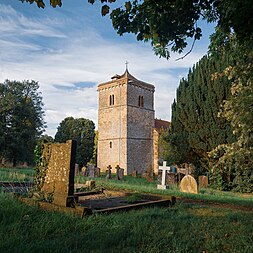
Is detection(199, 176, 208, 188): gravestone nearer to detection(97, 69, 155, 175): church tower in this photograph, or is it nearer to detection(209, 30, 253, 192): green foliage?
detection(209, 30, 253, 192): green foliage

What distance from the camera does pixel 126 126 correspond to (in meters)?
35.8

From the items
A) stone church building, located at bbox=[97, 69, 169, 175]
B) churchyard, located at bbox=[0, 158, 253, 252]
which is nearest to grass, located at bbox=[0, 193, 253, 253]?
churchyard, located at bbox=[0, 158, 253, 252]

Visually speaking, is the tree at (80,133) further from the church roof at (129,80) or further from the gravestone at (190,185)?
the gravestone at (190,185)

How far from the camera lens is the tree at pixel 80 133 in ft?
138

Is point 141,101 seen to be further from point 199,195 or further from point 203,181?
point 199,195

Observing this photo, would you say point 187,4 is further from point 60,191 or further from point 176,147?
point 176,147

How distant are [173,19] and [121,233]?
10.8 feet

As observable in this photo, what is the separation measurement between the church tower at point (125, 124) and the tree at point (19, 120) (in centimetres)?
958

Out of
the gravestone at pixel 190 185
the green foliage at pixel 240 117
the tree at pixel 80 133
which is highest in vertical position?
the tree at pixel 80 133

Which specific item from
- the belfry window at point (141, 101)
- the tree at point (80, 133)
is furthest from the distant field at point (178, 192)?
the tree at point (80, 133)

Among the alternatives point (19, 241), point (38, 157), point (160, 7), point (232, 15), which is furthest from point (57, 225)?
point (232, 15)

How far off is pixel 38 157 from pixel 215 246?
488 cm

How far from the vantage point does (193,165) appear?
56.0ft

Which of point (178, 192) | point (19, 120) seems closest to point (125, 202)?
point (178, 192)
